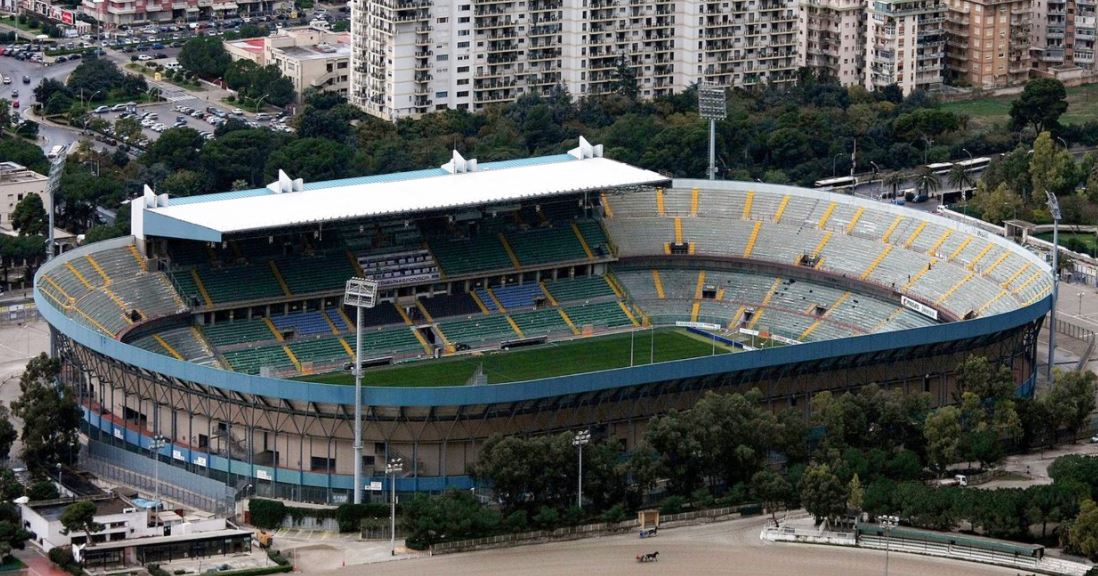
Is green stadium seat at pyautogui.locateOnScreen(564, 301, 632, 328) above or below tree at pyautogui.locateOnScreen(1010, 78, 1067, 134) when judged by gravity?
below

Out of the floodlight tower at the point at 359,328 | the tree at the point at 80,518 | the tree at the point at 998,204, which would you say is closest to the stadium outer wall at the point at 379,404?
the floodlight tower at the point at 359,328

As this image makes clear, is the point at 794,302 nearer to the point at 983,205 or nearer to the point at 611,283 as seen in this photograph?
the point at 611,283

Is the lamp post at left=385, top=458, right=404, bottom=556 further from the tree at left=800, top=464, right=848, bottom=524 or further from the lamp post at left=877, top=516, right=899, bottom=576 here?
the lamp post at left=877, top=516, right=899, bottom=576

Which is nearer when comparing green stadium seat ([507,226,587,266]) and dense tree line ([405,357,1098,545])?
dense tree line ([405,357,1098,545])

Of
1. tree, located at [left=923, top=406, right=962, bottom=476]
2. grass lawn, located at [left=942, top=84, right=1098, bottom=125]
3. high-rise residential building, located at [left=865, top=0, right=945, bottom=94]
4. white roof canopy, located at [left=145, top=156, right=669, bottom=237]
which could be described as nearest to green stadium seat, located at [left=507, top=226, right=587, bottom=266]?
white roof canopy, located at [left=145, top=156, right=669, bottom=237]

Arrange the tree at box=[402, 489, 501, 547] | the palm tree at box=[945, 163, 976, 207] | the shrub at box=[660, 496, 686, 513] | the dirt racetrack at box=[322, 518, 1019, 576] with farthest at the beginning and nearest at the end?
1. the palm tree at box=[945, 163, 976, 207]
2. the shrub at box=[660, 496, 686, 513]
3. the tree at box=[402, 489, 501, 547]
4. the dirt racetrack at box=[322, 518, 1019, 576]

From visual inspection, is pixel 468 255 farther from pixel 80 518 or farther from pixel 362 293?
pixel 80 518
